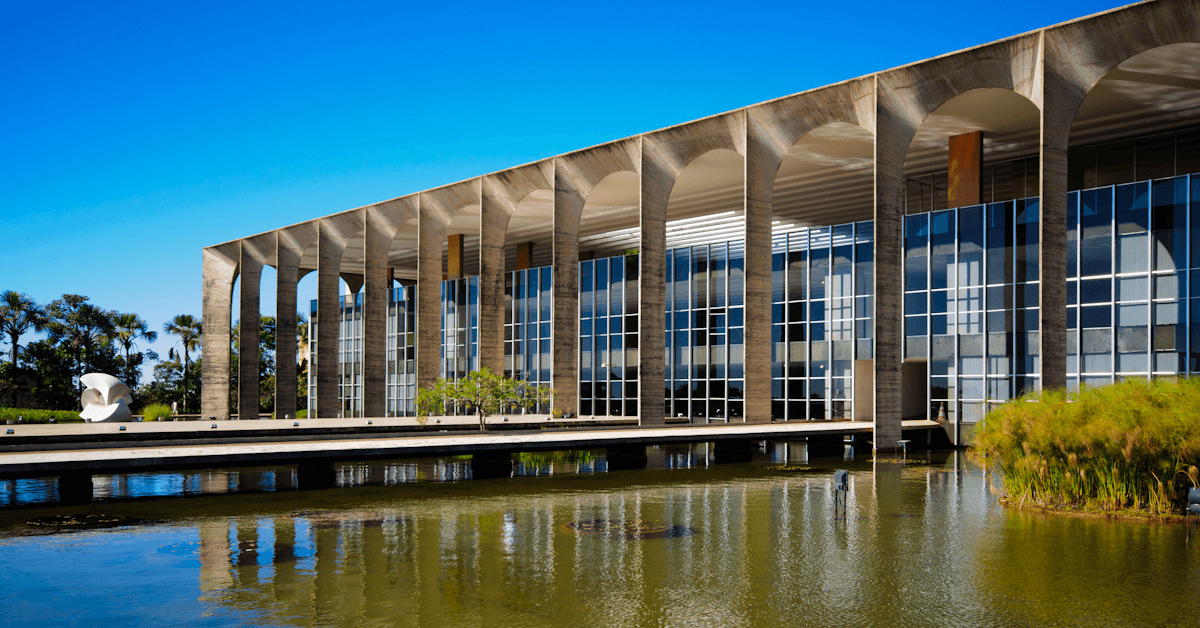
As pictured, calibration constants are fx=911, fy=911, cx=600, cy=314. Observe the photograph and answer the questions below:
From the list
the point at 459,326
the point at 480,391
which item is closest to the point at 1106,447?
the point at 480,391

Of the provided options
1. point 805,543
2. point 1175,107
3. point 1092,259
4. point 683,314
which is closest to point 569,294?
point 683,314

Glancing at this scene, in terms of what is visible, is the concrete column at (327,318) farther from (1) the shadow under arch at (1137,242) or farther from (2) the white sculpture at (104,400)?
(1) the shadow under arch at (1137,242)

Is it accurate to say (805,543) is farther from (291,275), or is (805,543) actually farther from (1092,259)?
(291,275)

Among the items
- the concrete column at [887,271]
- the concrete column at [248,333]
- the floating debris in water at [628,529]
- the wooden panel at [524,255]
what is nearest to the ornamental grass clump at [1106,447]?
the floating debris in water at [628,529]

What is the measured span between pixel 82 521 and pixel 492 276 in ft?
93.1

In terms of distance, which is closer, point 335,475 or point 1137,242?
point 335,475

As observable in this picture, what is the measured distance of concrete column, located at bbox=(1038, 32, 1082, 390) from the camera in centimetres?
2372

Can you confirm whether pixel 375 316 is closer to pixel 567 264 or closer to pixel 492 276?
pixel 492 276

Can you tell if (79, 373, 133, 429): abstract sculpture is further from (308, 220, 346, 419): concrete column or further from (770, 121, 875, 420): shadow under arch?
(770, 121, 875, 420): shadow under arch

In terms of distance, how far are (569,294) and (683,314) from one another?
5.46m

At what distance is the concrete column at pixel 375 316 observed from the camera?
45.3 m

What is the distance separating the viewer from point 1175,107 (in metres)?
28.1

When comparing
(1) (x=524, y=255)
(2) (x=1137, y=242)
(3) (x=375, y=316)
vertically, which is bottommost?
(3) (x=375, y=316)

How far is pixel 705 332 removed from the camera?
3966 cm
